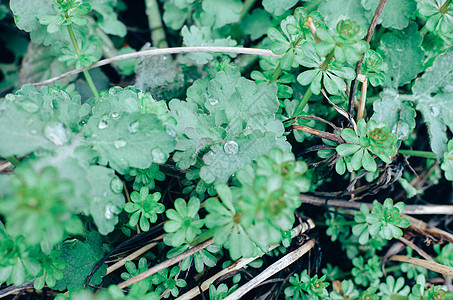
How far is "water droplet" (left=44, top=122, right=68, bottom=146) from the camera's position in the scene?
5.19ft

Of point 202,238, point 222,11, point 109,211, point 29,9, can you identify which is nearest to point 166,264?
point 202,238

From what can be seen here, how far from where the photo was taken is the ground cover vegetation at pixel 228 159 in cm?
153

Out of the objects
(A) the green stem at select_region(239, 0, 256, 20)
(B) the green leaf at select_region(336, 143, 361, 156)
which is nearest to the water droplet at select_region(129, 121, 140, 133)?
(B) the green leaf at select_region(336, 143, 361, 156)

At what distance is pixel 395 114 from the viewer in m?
2.34

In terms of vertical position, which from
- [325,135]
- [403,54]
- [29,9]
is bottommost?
[325,135]

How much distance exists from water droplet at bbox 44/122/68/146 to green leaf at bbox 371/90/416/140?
1798 millimetres

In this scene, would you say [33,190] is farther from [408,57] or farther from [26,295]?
[408,57]

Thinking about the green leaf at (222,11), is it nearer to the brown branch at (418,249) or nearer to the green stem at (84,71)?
the green stem at (84,71)

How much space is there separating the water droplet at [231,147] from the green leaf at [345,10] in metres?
1.24

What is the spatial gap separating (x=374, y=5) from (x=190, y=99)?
1.45 meters

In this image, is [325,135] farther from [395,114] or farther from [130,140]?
[130,140]

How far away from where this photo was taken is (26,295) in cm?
215

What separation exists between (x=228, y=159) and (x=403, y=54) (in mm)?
1574

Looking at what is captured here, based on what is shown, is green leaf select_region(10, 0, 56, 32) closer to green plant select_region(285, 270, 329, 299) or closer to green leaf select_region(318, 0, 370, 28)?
green leaf select_region(318, 0, 370, 28)
